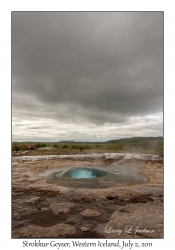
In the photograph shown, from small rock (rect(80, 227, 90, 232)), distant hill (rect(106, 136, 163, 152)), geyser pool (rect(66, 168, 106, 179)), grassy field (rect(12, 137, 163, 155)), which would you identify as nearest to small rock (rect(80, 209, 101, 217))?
small rock (rect(80, 227, 90, 232))

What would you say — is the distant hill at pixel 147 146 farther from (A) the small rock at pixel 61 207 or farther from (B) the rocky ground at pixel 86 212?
(A) the small rock at pixel 61 207

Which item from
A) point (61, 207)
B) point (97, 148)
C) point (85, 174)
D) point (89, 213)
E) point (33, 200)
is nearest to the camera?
point (89, 213)

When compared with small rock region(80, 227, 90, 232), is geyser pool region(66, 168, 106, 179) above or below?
below

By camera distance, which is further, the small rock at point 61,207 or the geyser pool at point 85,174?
the geyser pool at point 85,174

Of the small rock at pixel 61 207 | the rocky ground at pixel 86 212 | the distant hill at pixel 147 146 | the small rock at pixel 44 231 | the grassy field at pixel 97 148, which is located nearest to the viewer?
the small rock at pixel 44 231

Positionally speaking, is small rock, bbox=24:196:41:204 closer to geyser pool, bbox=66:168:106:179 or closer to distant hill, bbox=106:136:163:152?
geyser pool, bbox=66:168:106:179

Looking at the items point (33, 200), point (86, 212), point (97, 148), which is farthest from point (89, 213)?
point (97, 148)

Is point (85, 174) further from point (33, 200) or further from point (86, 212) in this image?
point (86, 212)

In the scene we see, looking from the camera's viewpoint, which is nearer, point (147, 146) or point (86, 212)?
point (86, 212)

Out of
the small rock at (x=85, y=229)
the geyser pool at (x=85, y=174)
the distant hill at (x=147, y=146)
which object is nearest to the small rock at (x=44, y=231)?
the small rock at (x=85, y=229)

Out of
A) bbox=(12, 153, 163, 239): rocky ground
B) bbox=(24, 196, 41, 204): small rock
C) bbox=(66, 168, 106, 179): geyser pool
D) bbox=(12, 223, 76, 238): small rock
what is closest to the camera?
bbox=(12, 223, 76, 238): small rock

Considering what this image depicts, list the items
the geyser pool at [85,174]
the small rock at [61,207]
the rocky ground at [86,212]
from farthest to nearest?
the geyser pool at [85,174] < the small rock at [61,207] < the rocky ground at [86,212]

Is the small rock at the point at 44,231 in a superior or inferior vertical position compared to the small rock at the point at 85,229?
inferior
